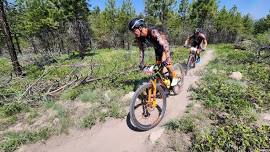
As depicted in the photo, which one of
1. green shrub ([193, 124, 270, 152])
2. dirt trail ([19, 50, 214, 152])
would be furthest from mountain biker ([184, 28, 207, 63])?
green shrub ([193, 124, 270, 152])

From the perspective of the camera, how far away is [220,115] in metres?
6.89

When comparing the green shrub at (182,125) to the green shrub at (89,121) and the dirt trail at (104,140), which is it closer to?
the dirt trail at (104,140)

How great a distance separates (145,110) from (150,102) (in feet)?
1.05

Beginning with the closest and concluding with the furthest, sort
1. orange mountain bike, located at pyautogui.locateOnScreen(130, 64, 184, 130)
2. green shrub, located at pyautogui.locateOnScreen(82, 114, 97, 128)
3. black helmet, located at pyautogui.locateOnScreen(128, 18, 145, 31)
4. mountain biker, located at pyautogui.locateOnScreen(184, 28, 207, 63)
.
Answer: black helmet, located at pyautogui.locateOnScreen(128, 18, 145, 31) < orange mountain bike, located at pyautogui.locateOnScreen(130, 64, 184, 130) < green shrub, located at pyautogui.locateOnScreen(82, 114, 97, 128) < mountain biker, located at pyautogui.locateOnScreen(184, 28, 207, 63)

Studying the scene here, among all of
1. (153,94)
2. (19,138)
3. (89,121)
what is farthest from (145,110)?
(19,138)

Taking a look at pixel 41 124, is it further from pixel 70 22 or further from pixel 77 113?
pixel 70 22

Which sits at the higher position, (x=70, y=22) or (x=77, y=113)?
(x=70, y=22)

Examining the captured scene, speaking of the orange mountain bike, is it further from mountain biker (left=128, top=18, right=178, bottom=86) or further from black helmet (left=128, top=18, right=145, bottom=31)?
black helmet (left=128, top=18, right=145, bottom=31)

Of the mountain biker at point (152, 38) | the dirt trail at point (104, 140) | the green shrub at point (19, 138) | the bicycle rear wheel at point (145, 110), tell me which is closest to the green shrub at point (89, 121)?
the dirt trail at point (104, 140)

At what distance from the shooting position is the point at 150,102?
6191mm

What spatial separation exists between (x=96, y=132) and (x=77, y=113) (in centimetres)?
140

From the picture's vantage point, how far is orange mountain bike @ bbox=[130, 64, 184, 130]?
592 centimetres

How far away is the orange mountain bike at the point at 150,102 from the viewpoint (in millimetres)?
5922

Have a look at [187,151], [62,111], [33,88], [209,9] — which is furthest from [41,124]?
[209,9]
